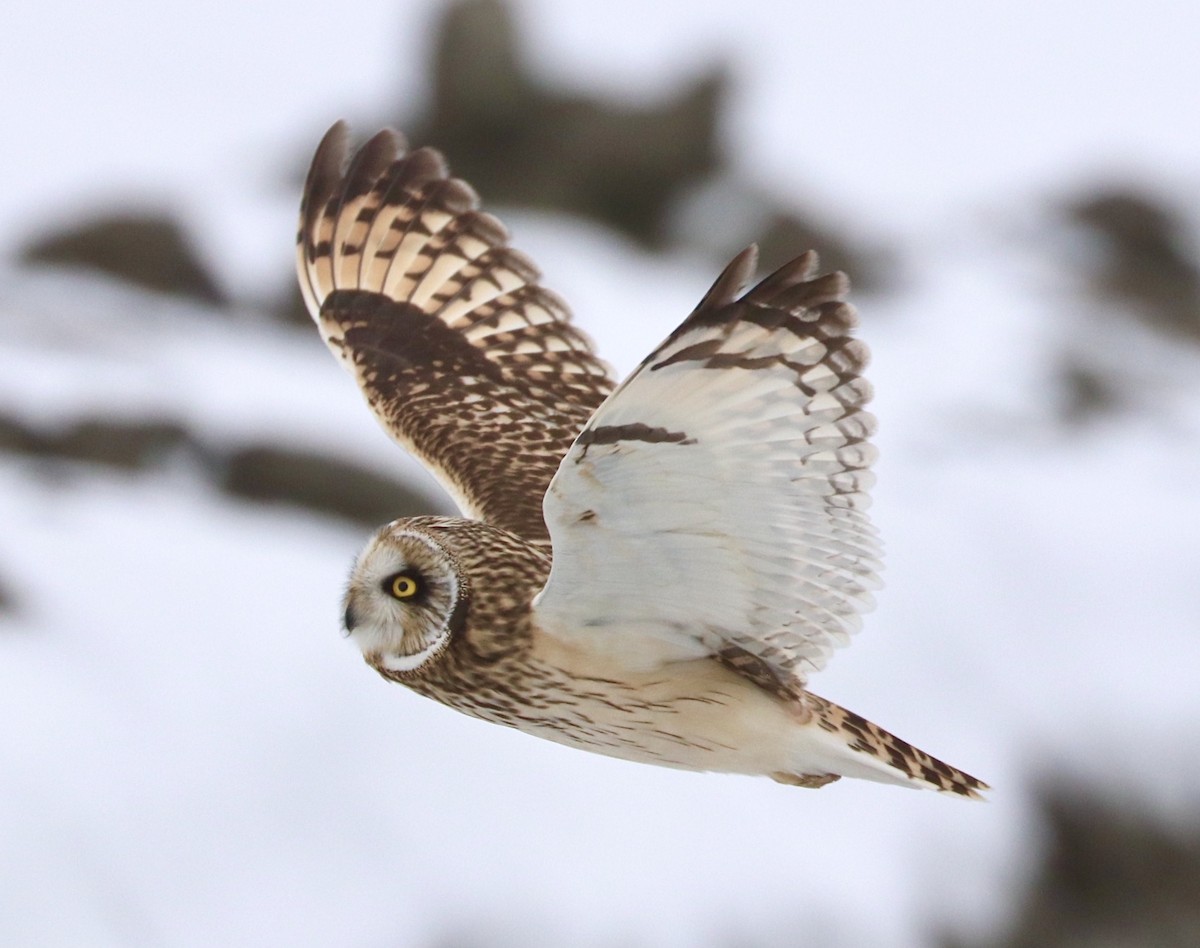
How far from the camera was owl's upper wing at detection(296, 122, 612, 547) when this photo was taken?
4.64 m

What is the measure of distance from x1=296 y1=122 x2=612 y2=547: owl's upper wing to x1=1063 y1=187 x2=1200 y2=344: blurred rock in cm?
1173

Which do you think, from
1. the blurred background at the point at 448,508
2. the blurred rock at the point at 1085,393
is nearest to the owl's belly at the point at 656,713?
the blurred background at the point at 448,508

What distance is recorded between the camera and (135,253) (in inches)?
506

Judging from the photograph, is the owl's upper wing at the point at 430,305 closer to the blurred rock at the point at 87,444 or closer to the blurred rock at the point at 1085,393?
the blurred rock at the point at 87,444

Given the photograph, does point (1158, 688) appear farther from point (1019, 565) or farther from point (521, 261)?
point (521, 261)

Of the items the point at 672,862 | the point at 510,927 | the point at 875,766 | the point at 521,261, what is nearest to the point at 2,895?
the point at 510,927

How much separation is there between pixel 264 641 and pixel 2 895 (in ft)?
5.83

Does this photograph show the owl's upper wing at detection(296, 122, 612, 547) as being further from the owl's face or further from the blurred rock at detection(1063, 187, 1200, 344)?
the blurred rock at detection(1063, 187, 1200, 344)

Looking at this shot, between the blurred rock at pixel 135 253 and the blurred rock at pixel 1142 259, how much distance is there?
294 inches

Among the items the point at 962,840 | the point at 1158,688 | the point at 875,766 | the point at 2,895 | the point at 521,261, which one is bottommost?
the point at 2,895

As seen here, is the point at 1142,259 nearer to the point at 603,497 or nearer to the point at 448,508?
the point at 448,508

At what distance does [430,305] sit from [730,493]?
178 cm

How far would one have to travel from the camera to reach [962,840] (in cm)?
1016

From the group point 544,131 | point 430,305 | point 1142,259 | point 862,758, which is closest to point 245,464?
point 430,305
